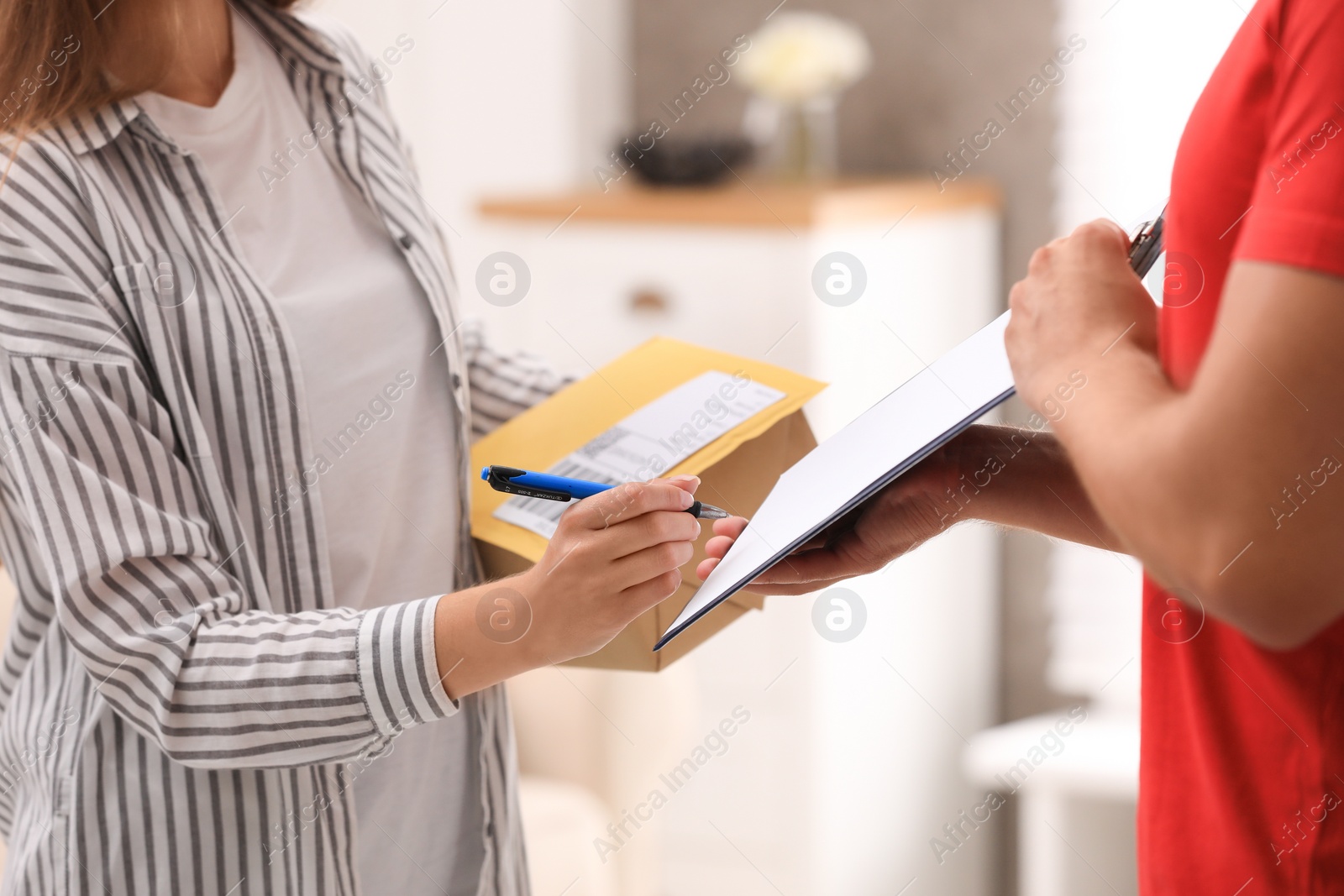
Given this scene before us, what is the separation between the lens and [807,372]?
1775mm

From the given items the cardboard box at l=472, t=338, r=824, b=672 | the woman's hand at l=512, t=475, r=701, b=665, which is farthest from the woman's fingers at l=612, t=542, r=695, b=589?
the cardboard box at l=472, t=338, r=824, b=672

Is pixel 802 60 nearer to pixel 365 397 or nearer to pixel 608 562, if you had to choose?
pixel 365 397

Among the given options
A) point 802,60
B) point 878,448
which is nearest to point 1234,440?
point 878,448

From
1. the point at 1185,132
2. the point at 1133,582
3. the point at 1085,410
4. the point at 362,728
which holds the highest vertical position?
the point at 1185,132

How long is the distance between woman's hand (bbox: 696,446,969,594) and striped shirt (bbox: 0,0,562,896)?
0.21 metres

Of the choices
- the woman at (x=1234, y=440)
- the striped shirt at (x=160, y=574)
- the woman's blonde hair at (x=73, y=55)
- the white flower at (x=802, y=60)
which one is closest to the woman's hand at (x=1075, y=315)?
the woman at (x=1234, y=440)

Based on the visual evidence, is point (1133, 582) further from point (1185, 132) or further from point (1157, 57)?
point (1185, 132)

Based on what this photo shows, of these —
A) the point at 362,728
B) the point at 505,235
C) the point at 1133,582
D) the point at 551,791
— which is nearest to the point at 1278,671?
the point at 362,728

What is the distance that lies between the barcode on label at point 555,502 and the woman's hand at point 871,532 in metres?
0.12

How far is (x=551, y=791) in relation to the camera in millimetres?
1683

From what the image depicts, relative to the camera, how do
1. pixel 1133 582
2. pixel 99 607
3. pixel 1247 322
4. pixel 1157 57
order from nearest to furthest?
1. pixel 1247 322
2. pixel 99 607
3. pixel 1157 57
4. pixel 1133 582

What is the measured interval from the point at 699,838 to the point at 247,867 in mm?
1361

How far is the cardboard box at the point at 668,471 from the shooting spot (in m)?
0.80

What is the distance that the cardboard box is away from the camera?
0.80m
